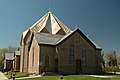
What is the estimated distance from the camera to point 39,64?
35.8 meters

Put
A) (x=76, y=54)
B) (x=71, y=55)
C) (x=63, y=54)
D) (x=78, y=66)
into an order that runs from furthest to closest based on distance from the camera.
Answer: (x=78, y=66), (x=76, y=54), (x=71, y=55), (x=63, y=54)

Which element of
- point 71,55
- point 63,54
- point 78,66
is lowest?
point 78,66

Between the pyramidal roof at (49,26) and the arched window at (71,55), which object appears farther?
the pyramidal roof at (49,26)

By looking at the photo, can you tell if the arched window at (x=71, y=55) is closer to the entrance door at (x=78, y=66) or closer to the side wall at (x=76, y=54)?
the side wall at (x=76, y=54)

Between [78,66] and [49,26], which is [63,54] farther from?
[49,26]

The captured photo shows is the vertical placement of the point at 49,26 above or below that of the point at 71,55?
above

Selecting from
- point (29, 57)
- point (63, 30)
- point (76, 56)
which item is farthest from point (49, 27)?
point (76, 56)

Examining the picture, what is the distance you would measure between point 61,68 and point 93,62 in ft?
25.6

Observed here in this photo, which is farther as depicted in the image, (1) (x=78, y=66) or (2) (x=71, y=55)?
(1) (x=78, y=66)

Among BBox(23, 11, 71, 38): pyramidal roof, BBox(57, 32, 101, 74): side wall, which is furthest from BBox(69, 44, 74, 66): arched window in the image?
BBox(23, 11, 71, 38): pyramidal roof

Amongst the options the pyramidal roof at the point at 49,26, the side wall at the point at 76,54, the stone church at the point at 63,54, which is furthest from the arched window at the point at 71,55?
the pyramidal roof at the point at 49,26

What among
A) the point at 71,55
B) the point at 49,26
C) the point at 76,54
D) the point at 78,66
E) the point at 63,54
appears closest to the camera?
the point at 63,54

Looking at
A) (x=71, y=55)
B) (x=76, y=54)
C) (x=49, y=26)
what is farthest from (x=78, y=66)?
(x=49, y=26)

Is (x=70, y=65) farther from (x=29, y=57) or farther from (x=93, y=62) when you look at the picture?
(x=29, y=57)
